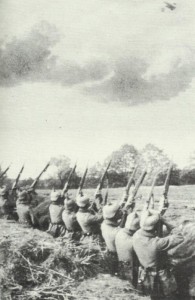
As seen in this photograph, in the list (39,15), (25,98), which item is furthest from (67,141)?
(39,15)

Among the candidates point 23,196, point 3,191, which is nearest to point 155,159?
point 23,196

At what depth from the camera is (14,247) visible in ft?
15.5

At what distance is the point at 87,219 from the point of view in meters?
5.80

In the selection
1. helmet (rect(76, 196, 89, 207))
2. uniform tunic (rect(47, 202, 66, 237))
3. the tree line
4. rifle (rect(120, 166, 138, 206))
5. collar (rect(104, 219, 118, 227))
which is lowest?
uniform tunic (rect(47, 202, 66, 237))

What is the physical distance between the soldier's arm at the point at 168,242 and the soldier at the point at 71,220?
7.21 feet

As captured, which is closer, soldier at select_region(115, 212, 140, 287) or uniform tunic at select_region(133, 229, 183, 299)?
uniform tunic at select_region(133, 229, 183, 299)

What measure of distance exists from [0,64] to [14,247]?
2537 millimetres

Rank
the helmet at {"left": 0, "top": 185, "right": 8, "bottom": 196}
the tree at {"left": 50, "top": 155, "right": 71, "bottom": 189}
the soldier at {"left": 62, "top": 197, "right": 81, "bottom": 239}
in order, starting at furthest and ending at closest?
the helmet at {"left": 0, "top": 185, "right": 8, "bottom": 196} < the tree at {"left": 50, "top": 155, "right": 71, "bottom": 189} < the soldier at {"left": 62, "top": 197, "right": 81, "bottom": 239}

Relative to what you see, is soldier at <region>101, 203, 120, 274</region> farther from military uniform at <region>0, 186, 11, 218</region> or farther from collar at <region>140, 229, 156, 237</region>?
military uniform at <region>0, 186, 11, 218</region>

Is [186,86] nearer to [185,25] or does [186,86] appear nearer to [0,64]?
[185,25]

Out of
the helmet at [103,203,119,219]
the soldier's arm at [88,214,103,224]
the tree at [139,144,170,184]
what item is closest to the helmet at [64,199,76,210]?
the soldier's arm at [88,214,103,224]

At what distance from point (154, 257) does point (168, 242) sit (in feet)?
0.85

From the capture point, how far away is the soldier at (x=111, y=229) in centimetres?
515

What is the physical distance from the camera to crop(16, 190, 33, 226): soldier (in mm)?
7422
